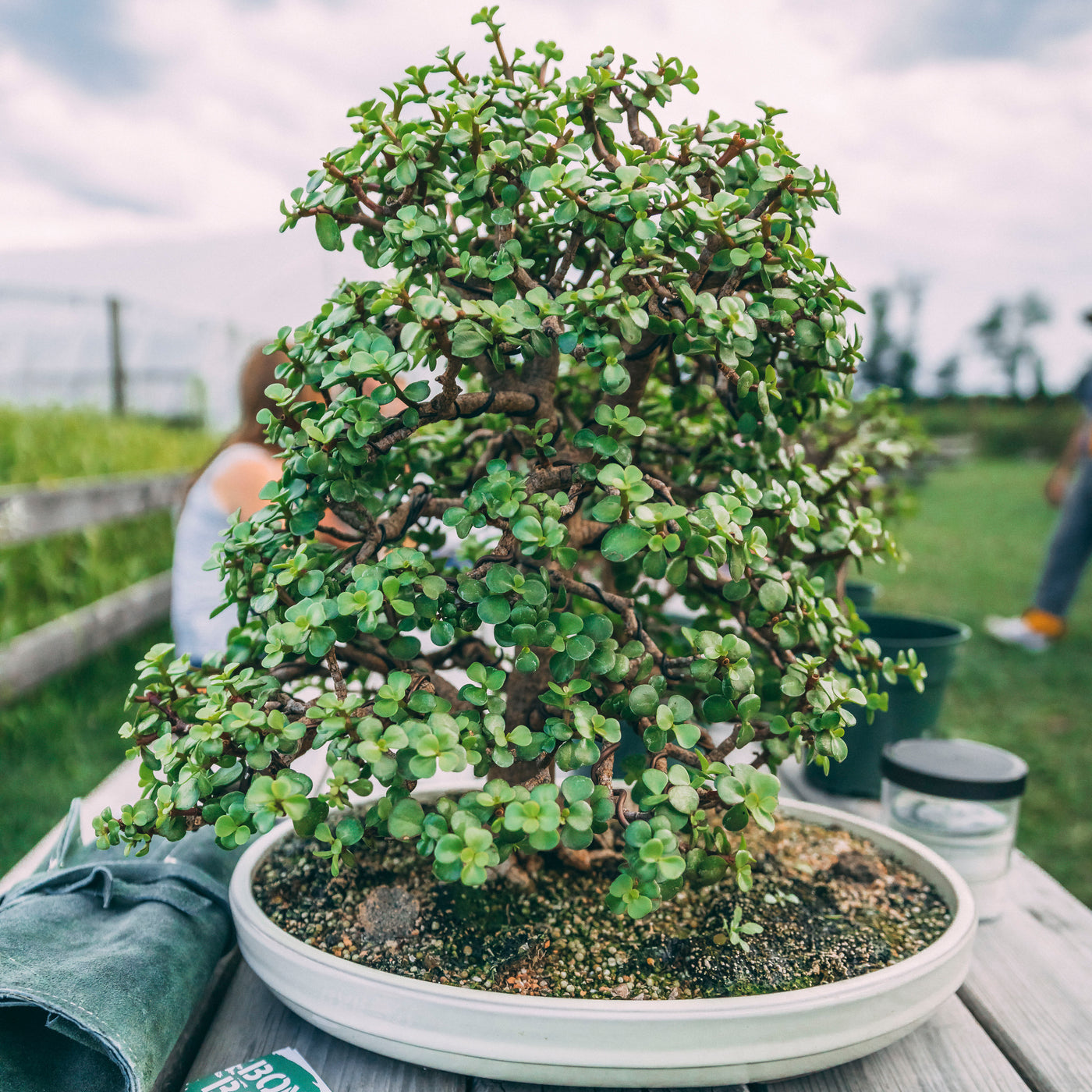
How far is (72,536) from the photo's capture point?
3938 mm

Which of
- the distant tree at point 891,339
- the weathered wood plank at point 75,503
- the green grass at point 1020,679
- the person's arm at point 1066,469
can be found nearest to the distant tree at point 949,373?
the distant tree at point 891,339

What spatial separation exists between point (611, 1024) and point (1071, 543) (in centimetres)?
399

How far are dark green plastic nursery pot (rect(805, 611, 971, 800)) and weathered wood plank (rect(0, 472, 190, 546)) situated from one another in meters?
2.56

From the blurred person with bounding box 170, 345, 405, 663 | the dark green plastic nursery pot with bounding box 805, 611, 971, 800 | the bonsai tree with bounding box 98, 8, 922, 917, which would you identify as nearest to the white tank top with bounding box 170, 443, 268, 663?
the blurred person with bounding box 170, 345, 405, 663

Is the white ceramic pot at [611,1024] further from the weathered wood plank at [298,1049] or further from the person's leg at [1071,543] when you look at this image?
the person's leg at [1071,543]

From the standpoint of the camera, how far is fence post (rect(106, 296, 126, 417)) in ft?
18.5

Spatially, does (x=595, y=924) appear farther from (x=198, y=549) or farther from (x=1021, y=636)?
(x=1021, y=636)

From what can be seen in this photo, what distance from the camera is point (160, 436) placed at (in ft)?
18.0

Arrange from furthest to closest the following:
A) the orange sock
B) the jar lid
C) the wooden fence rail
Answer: the orange sock, the wooden fence rail, the jar lid

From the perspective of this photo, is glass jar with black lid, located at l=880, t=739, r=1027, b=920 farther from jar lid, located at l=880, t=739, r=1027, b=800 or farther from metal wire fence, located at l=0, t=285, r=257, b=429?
metal wire fence, located at l=0, t=285, r=257, b=429

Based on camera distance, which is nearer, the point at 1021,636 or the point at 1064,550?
the point at 1064,550

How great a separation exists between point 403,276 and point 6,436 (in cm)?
379

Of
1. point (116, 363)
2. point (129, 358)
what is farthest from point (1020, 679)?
point (129, 358)

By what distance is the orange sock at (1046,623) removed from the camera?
4105mm
